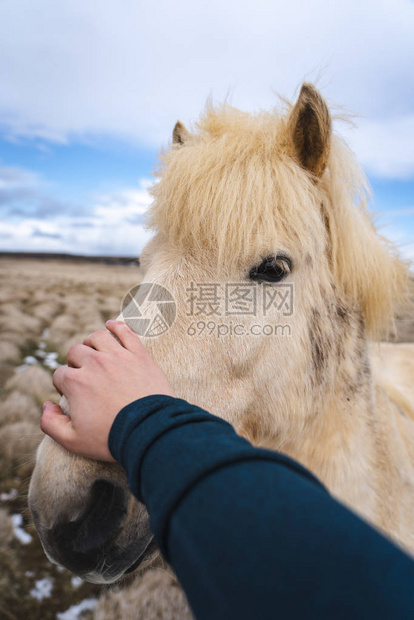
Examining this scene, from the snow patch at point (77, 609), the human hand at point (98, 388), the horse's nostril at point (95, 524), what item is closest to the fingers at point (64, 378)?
the human hand at point (98, 388)

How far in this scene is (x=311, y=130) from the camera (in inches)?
60.4

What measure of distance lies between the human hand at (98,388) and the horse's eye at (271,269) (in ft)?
1.96

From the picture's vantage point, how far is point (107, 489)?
1.12 metres

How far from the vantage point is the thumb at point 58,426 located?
93cm

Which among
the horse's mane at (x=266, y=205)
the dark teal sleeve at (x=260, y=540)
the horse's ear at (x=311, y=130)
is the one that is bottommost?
the dark teal sleeve at (x=260, y=540)

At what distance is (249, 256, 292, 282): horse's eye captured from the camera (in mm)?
1407

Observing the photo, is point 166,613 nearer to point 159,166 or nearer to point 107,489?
point 107,489

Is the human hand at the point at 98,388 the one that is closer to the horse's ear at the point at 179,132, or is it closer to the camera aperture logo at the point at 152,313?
the camera aperture logo at the point at 152,313

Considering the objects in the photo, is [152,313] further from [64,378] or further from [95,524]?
[95,524]

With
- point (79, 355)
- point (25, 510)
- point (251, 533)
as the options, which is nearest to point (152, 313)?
point (79, 355)

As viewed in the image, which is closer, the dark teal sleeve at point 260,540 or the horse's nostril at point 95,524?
the dark teal sleeve at point 260,540

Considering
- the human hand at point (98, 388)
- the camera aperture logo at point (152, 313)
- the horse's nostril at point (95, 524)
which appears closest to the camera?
the human hand at point (98, 388)

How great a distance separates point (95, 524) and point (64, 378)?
0.53m

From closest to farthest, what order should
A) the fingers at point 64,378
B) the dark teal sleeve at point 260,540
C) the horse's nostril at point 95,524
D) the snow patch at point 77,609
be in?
the dark teal sleeve at point 260,540
the fingers at point 64,378
the horse's nostril at point 95,524
the snow patch at point 77,609
